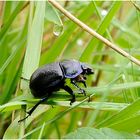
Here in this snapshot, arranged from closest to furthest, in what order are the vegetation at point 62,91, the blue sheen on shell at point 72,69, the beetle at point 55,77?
the vegetation at point 62,91
the beetle at point 55,77
the blue sheen on shell at point 72,69

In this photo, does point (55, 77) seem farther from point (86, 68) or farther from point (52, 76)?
point (86, 68)

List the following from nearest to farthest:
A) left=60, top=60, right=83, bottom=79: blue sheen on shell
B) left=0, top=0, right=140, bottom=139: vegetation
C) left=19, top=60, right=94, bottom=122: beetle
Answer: left=0, top=0, right=140, bottom=139: vegetation
left=19, top=60, right=94, bottom=122: beetle
left=60, top=60, right=83, bottom=79: blue sheen on shell

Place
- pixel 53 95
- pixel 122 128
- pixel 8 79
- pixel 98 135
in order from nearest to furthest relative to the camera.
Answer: pixel 98 135
pixel 122 128
pixel 53 95
pixel 8 79

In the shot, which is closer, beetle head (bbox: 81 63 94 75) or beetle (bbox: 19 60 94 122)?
beetle (bbox: 19 60 94 122)

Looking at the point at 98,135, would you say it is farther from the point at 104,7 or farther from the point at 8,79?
the point at 104,7

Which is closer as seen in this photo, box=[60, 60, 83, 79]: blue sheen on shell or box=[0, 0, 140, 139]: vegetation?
box=[0, 0, 140, 139]: vegetation

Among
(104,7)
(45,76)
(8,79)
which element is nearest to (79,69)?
(45,76)

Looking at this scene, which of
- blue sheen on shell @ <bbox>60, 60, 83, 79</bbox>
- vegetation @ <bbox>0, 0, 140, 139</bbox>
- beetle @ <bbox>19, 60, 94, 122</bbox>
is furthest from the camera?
blue sheen on shell @ <bbox>60, 60, 83, 79</bbox>

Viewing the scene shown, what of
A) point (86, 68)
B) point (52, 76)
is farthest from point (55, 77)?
point (86, 68)
